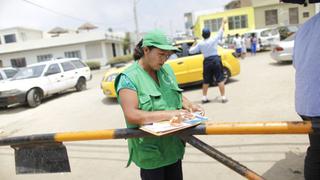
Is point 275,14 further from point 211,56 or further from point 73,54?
point 211,56

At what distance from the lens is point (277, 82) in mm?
10203

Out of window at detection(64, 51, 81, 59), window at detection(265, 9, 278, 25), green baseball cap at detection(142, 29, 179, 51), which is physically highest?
window at detection(265, 9, 278, 25)

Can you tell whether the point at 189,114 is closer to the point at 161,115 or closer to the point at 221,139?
the point at 161,115

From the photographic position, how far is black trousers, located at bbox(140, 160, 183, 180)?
94.7 inches

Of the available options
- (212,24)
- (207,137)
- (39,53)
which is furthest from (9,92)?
(212,24)

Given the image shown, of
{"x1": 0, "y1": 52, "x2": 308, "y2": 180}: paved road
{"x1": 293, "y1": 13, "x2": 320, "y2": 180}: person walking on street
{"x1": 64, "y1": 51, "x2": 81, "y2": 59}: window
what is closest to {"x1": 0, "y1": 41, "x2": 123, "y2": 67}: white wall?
{"x1": 64, "y1": 51, "x2": 81, "y2": 59}: window

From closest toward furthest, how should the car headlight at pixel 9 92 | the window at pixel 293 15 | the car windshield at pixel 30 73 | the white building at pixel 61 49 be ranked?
the car headlight at pixel 9 92, the car windshield at pixel 30 73, the window at pixel 293 15, the white building at pixel 61 49

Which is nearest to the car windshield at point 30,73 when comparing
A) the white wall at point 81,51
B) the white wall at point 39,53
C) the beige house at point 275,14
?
the white wall at point 81,51

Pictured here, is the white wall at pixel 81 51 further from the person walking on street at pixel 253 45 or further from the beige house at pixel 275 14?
the person walking on street at pixel 253 45

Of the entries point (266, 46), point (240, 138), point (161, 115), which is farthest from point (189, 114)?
point (266, 46)

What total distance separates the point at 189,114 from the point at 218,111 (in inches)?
211

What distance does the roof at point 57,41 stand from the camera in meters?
40.7

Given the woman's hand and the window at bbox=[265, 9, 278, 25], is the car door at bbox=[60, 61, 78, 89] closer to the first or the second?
the woman's hand

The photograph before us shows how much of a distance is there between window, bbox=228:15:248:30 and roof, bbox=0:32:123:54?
15161 mm
